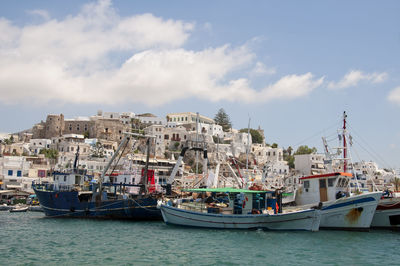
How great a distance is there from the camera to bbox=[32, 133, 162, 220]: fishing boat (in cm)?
3561

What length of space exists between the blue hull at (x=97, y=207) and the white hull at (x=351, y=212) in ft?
47.2

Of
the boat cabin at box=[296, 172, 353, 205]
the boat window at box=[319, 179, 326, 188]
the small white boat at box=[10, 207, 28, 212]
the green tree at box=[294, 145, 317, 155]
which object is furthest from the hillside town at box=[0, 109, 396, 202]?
the boat window at box=[319, 179, 326, 188]

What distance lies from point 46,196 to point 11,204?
23774mm

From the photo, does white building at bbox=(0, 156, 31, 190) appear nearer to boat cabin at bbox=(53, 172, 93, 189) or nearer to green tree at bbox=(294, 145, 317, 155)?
boat cabin at bbox=(53, 172, 93, 189)

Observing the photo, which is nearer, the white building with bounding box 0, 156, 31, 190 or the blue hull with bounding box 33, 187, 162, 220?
the blue hull with bounding box 33, 187, 162, 220

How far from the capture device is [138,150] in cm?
10375

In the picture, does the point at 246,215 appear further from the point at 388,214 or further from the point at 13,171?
the point at 13,171

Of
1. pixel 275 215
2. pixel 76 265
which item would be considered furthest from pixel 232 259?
pixel 275 215

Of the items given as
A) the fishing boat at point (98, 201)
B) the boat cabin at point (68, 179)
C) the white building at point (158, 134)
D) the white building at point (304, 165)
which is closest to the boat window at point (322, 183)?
the fishing boat at point (98, 201)

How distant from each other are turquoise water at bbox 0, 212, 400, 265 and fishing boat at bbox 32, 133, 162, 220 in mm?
5881

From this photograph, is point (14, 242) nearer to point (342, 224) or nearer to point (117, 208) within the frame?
point (117, 208)

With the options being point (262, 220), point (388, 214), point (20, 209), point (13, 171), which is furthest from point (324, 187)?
point (13, 171)

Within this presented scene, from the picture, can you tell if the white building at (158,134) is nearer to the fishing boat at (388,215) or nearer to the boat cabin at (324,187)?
the boat cabin at (324,187)

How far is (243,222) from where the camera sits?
2753 cm
